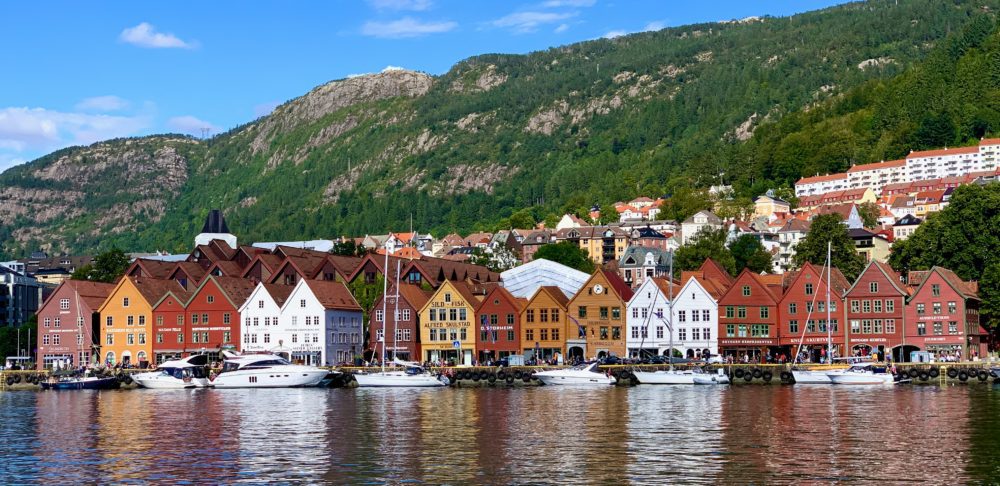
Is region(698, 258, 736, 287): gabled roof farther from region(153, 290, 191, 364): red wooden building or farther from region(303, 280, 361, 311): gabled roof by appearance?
region(153, 290, 191, 364): red wooden building

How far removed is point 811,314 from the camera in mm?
119875

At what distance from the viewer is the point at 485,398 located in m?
85.5

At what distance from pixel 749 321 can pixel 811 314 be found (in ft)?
20.1

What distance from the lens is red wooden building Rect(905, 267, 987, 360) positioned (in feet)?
380

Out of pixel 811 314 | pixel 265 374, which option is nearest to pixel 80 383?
pixel 265 374

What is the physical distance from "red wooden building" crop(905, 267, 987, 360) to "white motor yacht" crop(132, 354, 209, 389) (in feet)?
219

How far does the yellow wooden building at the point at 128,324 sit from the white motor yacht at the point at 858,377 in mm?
71584

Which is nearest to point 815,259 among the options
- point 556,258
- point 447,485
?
point 556,258

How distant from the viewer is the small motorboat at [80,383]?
110812 mm

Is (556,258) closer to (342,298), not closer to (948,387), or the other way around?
(342,298)

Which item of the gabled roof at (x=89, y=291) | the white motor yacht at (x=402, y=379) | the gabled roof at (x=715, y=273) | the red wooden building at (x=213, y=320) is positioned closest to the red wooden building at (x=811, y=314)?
the gabled roof at (x=715, y=273)

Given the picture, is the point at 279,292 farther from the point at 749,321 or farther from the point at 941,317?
the point at 941,317

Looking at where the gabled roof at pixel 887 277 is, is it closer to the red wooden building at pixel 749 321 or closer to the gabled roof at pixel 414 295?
the red wooden building at pixel 749 321

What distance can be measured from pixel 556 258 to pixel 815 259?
40.8m
